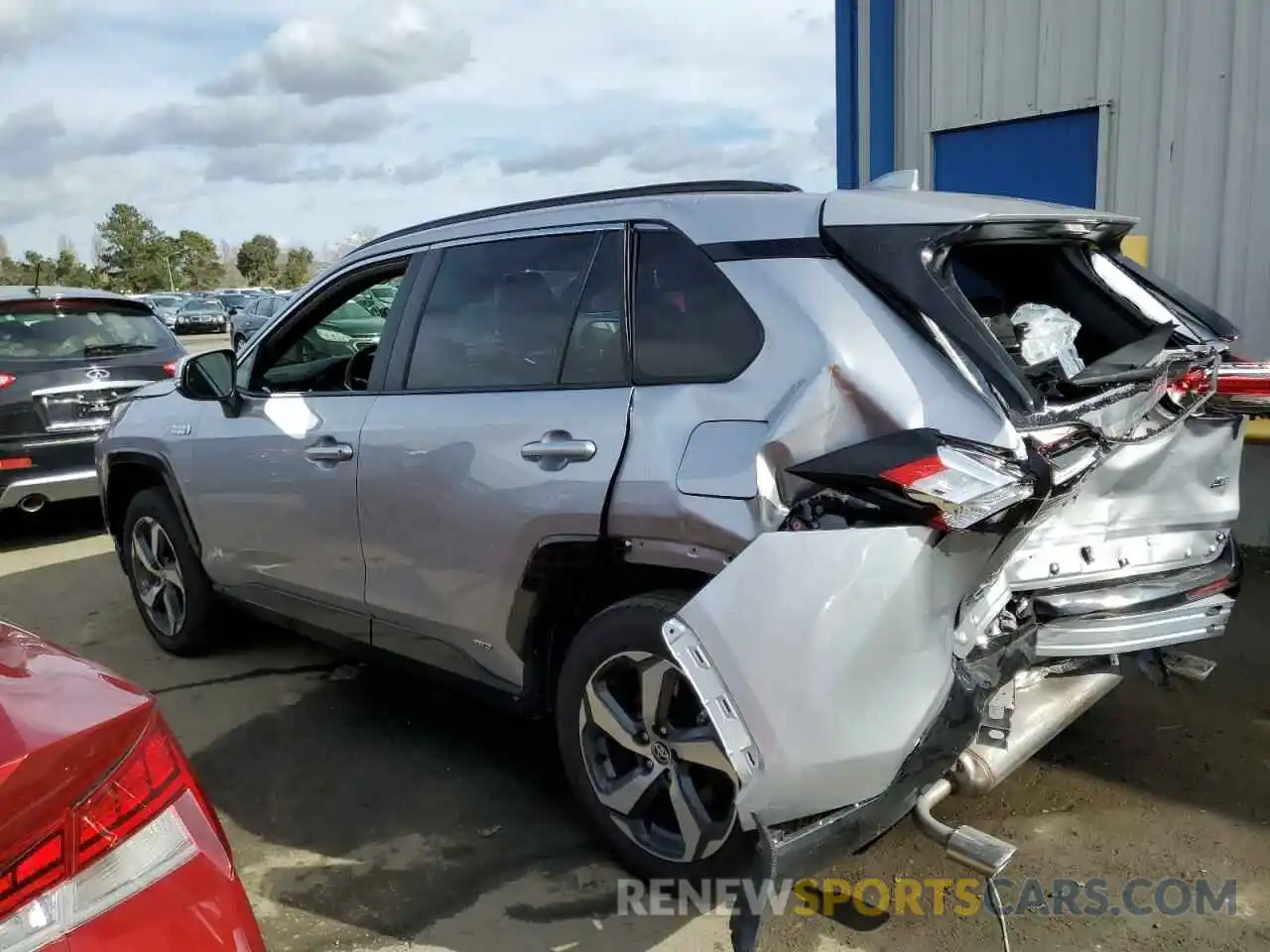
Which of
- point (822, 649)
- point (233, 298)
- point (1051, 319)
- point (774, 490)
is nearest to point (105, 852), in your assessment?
point (822, 649)

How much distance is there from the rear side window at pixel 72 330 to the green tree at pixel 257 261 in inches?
2912

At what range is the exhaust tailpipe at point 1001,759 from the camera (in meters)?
2.35

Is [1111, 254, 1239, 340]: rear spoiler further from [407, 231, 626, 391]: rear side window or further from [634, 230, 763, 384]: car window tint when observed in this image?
[407, 231, 626, 391]: rear side window

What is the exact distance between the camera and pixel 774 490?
7.97ft

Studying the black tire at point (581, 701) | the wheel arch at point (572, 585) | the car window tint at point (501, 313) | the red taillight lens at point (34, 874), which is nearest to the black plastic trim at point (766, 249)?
the car window tint at point (501, 313)

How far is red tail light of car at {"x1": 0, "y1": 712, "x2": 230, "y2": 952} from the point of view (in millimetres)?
1485

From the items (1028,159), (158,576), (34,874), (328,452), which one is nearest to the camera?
(34,874)

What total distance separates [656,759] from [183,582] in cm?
281

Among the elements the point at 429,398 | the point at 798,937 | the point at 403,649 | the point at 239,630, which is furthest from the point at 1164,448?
the point at 239,630

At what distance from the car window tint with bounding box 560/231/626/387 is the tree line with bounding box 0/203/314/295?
6305 centimetres

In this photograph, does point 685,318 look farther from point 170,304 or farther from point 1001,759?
point 170,304

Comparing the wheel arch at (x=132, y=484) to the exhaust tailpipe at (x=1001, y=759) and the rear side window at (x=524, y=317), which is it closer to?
the rear side window at (x=524, y=317)

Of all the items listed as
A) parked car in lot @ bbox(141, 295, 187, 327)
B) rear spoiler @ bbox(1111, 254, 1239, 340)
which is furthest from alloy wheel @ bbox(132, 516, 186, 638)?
parked car in lot @ bbox(141, 295, 187, 327)

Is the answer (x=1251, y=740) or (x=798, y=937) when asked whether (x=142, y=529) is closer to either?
(x=798, y=937)
